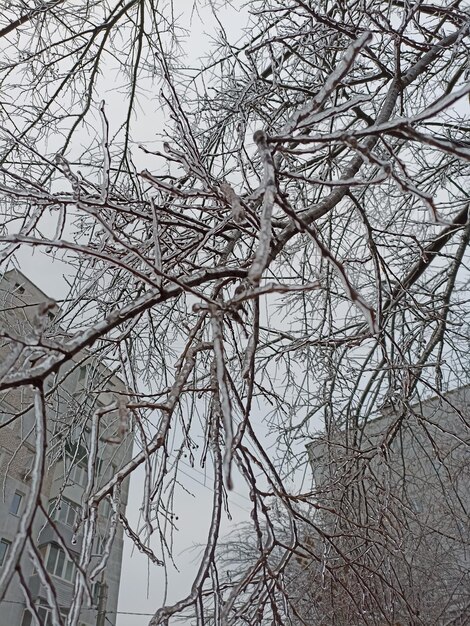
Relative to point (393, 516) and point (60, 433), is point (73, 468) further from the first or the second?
point (393, 516)

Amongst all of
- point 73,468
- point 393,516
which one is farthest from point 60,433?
point 393,516

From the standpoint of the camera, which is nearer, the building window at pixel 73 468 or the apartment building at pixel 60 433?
the apartment building at pixel 60 433

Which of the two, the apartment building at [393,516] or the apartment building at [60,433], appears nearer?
the apartment building at [60,433]

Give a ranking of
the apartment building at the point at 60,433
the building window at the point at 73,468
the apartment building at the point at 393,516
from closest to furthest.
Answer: the apartment building at the point at 60,433 < the building window at the point at 73,468 < the apartment building at the point at 393,516

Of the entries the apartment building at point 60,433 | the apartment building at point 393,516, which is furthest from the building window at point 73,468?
the apartment building at point 393,516

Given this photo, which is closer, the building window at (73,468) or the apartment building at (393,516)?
the building window at (73,468)

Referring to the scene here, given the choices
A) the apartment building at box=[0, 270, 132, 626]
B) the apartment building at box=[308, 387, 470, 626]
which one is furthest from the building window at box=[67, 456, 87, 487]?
the apartment building at box=[308, 387, 470, 626]

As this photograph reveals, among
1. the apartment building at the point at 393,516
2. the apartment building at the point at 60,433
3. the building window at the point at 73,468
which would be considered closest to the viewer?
the apartment building at the point at 60,433

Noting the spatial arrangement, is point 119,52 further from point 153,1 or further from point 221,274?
point 221,274

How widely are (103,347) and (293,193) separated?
155 centimetres

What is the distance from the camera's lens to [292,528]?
1.09 meters

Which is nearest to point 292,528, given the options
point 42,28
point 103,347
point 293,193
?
point 103,347

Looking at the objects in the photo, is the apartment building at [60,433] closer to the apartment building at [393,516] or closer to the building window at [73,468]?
the building window at [73,468]

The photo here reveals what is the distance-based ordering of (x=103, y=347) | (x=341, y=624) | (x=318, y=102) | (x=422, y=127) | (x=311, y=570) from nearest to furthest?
1. (x=318, y=102)
2. (x=103, y=347)
3. (x=341, y=624)
4. (x=311, y=570)
5. (x=422, y=127)
